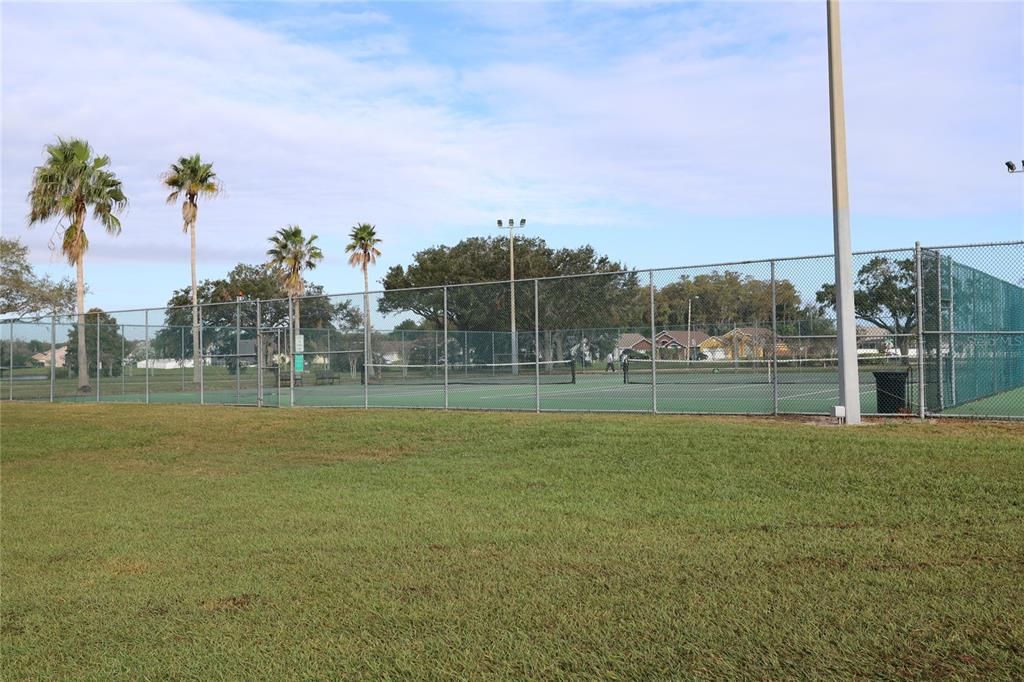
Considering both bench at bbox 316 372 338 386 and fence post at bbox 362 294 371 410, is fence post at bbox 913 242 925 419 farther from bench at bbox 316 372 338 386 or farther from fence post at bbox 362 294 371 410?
bench at bbox 316 372 338 386

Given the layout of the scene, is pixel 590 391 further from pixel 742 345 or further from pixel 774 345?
pixel 774 345

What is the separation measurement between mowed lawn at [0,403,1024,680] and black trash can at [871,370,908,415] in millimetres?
1641

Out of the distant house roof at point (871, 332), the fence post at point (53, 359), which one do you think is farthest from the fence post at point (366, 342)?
the fence post at point (53, 359)

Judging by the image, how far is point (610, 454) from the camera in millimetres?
11516

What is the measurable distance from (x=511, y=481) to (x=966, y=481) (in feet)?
15.4

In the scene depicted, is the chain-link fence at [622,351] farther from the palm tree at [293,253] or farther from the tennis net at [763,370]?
the palm tree at [293,253]

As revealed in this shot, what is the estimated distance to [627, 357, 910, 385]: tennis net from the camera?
14.4 metres

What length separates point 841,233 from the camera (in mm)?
12922

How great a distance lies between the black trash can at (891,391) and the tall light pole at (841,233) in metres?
1.35

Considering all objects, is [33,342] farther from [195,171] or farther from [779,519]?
[779,519]

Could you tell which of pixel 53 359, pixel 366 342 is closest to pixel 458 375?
pixel 366 342

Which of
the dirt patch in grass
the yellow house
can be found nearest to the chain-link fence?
the yellow house

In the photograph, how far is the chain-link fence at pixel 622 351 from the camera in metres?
14.1

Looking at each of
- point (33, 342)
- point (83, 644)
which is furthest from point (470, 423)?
point (33, 342)
